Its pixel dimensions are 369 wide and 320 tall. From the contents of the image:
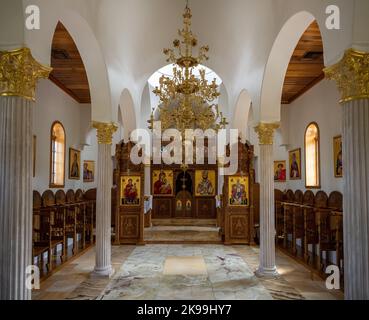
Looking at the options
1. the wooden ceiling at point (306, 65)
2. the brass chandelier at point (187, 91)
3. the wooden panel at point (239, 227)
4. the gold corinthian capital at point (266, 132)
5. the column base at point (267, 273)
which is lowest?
the column base at point (267, 273)

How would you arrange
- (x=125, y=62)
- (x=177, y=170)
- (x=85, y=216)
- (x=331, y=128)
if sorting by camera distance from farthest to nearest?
(x=177, y=170) → (x=85, y=216) → (x=331, y=128) → (x=125, y=62)

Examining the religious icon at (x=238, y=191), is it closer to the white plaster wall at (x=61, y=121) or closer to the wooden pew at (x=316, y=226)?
the wooden pew at (x=316, y=226)

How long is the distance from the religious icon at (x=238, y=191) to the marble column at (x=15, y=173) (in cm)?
869

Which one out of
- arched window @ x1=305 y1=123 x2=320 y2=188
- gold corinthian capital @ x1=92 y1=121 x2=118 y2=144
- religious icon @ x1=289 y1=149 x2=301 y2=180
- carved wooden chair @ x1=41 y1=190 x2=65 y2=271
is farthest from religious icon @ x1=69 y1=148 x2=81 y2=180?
arched window @ x1=305 y1=123 x2=320 y2=188

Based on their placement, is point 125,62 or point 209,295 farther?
point 125,62

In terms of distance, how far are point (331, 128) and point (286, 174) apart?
452 cm

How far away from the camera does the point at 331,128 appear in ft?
33.2

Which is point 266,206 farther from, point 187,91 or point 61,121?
point 61,121

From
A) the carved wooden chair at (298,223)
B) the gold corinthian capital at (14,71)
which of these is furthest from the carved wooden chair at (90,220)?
the gold corinthian capital at (14,71)

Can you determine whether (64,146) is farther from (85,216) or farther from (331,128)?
(331,128)

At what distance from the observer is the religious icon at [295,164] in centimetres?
1285

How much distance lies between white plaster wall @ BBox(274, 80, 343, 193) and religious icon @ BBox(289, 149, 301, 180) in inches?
7.5
